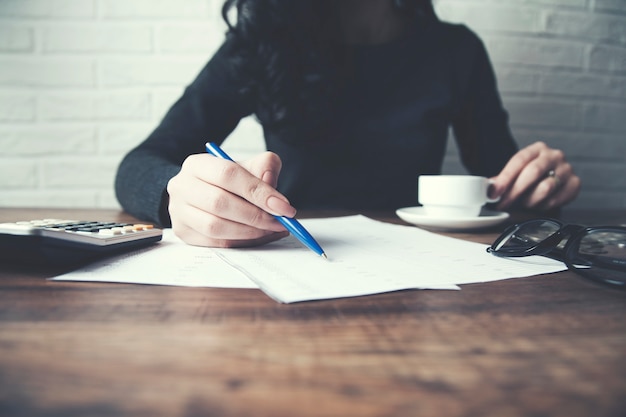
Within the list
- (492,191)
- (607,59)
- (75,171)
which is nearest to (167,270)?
(492,191)

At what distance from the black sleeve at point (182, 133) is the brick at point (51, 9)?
0.38 metres

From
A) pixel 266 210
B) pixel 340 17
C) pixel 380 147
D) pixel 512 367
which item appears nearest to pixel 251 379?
pixel 512 367

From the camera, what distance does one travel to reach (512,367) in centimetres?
20

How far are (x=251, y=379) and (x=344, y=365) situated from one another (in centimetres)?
4

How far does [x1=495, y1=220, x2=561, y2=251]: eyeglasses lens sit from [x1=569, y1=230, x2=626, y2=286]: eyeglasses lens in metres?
0.03

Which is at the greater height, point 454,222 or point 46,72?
point 46,72

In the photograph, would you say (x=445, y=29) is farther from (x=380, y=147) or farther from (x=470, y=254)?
(x=470, y=254)

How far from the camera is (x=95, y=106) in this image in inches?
42.9

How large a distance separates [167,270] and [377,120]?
73 centimetres

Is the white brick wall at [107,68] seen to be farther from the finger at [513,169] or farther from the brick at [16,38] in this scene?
the finger at [513,169]

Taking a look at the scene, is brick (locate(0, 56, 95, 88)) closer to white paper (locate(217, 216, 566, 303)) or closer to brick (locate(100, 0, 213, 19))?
brick (locate(100, 0, 213, 19))

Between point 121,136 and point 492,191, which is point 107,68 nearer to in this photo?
point 121,136

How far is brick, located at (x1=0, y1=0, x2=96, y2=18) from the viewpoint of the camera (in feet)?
3.44

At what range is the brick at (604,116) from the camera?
4.13ft
